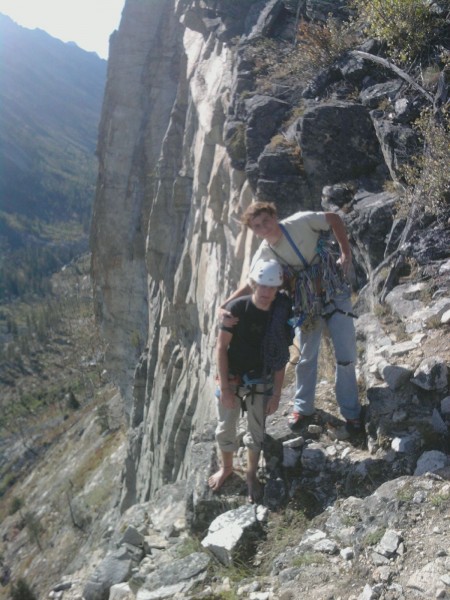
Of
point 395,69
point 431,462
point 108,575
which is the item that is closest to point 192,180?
point 395,69

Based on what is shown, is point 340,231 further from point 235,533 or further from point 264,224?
point 235,533

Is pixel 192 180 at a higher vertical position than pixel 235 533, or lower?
higher

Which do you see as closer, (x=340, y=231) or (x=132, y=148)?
(x=340, y=231)

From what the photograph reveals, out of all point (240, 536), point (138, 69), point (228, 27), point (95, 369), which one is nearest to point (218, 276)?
point (228, 27)

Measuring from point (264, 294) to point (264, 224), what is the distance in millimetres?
851

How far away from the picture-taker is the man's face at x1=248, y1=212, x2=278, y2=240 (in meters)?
5.79

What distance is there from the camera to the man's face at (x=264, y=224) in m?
5.79

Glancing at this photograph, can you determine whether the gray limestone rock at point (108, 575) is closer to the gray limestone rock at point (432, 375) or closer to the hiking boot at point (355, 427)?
the hiking boot at point (355, 427)

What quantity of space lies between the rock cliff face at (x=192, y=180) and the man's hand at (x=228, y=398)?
1.67m

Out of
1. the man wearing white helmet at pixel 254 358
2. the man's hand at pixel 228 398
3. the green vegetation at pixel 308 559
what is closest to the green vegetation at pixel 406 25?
the man wearing white helmet at pixel 254 358

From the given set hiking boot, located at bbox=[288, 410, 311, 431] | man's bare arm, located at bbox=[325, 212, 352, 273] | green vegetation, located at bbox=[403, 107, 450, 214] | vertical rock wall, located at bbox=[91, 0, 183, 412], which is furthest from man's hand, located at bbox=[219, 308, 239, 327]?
vertical rock wall, located at bbox=[91, 0, 183, 412]

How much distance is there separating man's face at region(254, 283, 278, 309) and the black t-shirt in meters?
0.16

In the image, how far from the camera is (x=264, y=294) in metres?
5.37

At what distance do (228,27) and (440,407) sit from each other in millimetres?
16625
